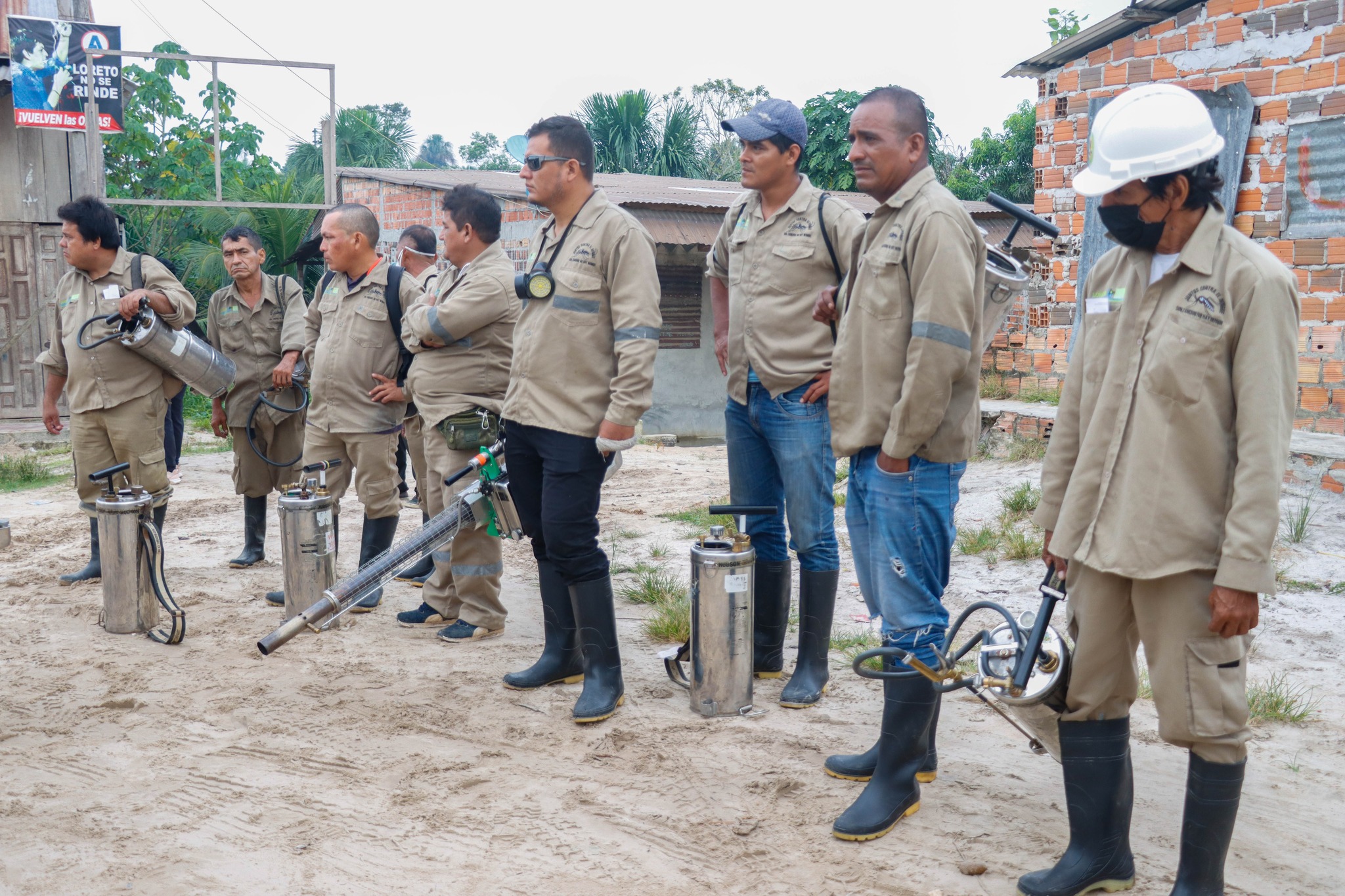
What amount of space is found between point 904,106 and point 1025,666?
1.68m

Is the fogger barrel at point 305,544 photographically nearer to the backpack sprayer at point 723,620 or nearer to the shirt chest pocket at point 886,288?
the backpack sprayer at point 723,620

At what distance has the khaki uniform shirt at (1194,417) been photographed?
2.44 meters

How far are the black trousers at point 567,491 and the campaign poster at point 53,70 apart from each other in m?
8.69

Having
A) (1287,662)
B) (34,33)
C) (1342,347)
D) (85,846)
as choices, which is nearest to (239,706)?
(85,846)

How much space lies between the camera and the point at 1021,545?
6242 mm

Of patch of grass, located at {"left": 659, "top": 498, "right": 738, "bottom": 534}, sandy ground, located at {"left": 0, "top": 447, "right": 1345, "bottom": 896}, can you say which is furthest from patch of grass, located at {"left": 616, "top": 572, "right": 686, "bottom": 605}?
patch of grass, located at {"left": 659, "top": 498, "right": 738, "bottom": 534}

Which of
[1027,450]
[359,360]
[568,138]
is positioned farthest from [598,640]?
[1027,450]

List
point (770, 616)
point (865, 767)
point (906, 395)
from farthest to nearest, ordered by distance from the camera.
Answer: point (770, 616) → point (865, 767) → point (906, 395)

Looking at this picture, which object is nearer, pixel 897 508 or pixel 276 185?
pixel 897 508

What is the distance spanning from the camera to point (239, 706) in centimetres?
438

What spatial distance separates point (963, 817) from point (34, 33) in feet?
37.9

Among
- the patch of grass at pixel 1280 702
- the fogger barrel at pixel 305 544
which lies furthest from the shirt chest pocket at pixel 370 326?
the patch of grass at pixel 1280 702

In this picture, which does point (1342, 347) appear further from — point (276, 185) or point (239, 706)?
point (276, 185)

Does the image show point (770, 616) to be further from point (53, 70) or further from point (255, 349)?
point (53, 70)
